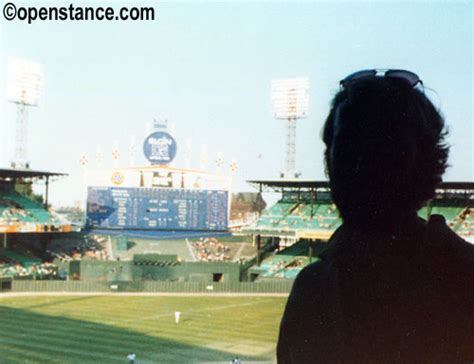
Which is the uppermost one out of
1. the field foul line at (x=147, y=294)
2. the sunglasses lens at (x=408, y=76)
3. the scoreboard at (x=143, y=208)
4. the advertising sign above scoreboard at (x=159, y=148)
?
the advertising sign above scoreboard at (x=159, y=148)

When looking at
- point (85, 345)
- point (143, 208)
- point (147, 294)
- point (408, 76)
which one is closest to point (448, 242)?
point (408, 76)

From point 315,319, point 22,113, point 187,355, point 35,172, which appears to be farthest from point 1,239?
point 315,319

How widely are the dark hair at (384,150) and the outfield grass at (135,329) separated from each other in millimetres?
17228

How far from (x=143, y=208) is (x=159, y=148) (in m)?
4.13

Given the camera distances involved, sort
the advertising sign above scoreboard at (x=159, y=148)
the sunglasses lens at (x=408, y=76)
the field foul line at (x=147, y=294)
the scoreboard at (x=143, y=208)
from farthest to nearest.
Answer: the advertising sign above scoreboard at (x=159, y=148) → the scoreboard at (x=143, y=208) → the field foul line at (x=147, y=294) → the sunglasses lens at (x=408, y=76)

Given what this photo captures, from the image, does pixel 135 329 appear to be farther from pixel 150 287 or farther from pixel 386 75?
pixel 386 75

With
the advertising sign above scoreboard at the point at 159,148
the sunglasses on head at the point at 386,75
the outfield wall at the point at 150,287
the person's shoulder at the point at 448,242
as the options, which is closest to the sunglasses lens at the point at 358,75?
the sunglasses on head at the point at 386,75

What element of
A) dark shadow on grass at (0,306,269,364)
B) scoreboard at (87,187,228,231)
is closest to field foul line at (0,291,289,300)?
scoreboard at (87,187,228,231)

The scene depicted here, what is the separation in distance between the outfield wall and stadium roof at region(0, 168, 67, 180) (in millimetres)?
8550

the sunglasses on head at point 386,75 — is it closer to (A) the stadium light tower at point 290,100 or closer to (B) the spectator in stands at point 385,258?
(B) the spectator in stands at point 385,258

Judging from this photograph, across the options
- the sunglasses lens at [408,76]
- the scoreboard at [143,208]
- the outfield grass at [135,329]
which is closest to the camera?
the sunglasses lens at [408,76]

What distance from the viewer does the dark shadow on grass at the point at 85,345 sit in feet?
59.7

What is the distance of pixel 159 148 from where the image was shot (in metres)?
40.8

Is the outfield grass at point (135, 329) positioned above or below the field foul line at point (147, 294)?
above
